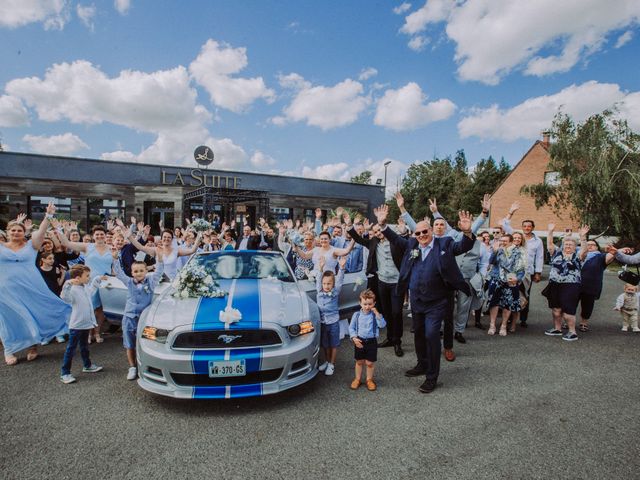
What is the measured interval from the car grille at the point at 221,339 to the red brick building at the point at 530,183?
93.6 ft

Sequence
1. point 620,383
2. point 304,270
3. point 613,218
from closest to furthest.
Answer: point 620,383 → point 304,270 → point 613,218

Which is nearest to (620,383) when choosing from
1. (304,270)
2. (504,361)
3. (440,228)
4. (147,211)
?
(504,361)

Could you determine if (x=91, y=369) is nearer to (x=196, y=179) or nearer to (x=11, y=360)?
(x=11, y=360)

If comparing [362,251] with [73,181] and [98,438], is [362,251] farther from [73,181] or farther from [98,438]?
[73,181]

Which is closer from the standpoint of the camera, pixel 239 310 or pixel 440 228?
pixel 239 310

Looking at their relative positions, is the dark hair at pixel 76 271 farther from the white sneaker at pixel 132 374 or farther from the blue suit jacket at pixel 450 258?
the blue suit jacket at pixel 450 258

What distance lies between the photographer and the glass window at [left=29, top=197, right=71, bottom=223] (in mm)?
19328

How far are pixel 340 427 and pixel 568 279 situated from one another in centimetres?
482

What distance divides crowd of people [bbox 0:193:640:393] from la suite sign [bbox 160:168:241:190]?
623 inches

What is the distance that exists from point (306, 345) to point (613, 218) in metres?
22.2

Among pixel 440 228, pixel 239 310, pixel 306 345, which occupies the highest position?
pixel 440 228

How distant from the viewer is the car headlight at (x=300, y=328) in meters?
3.51

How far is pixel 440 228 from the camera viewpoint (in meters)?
4.31

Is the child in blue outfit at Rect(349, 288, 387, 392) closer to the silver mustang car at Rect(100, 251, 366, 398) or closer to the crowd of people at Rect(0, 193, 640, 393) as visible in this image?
the crowd of people at Rect(0, 193, 640, 393)
